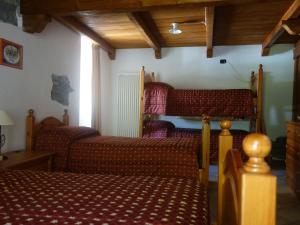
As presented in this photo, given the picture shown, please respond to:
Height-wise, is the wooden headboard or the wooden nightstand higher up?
the wooden headboard

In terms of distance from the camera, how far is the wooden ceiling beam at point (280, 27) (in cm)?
276

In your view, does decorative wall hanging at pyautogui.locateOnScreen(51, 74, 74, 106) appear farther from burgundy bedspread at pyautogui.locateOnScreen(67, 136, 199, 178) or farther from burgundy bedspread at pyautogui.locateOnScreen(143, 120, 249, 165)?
burgundy bedspread at pyautogui.locateOnScreen(143, 120, 249, 165)

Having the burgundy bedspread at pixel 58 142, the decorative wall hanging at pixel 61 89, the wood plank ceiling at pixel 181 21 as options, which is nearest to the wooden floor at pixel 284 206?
the burgundy bedspread at pixel 58 142

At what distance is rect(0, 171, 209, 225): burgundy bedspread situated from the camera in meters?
Result: 0.96

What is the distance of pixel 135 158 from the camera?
242 cm

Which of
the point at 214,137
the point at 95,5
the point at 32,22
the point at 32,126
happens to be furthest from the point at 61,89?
the point at 214,137

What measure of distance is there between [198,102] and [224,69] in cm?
118

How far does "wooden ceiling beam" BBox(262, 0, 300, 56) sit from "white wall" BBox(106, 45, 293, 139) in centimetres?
19

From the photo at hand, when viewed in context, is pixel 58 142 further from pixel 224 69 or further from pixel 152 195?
pixel 224 69

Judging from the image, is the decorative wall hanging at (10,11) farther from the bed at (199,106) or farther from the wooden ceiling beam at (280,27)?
the wooden ceiling beam at (280,27)

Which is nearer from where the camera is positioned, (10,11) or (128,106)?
(10,11)

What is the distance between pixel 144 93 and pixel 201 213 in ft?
10.3

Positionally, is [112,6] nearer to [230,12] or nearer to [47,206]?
[230,12]

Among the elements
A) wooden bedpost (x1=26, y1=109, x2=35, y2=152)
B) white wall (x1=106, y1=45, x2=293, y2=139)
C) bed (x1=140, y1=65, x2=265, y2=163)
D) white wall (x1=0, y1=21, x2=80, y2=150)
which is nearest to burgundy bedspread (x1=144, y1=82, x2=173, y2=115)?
bed (x1=140, y1=65, x2=265, y2=163)
